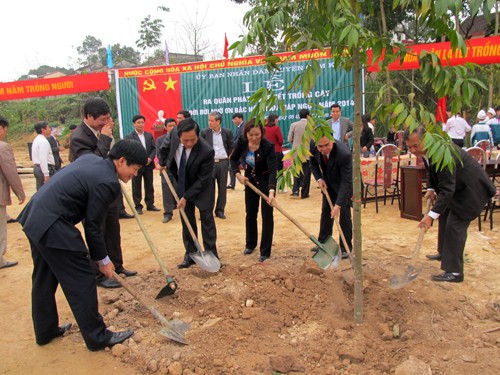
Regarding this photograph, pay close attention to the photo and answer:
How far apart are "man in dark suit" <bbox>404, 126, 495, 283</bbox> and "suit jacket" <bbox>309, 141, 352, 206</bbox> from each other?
2.24ft

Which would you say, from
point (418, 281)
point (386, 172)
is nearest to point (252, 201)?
point (418, 281)

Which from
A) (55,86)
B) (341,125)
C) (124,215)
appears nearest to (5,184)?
(124,215)

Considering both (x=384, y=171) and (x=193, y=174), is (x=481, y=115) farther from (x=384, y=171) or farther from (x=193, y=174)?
(x=193, y=174)

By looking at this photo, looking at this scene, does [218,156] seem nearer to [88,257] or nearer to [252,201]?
[252,201]

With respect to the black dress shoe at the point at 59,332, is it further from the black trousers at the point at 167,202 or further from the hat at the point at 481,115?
the hat at the point at 481,115

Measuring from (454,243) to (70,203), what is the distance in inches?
130

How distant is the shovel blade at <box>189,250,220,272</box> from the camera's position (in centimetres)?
432

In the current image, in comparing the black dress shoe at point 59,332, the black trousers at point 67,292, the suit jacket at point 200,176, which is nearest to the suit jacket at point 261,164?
the suit jacket at point 200,176

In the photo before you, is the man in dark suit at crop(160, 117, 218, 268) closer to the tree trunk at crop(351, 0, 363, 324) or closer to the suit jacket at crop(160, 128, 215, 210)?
the suit jacket at crop(160, 128, 215, 210)

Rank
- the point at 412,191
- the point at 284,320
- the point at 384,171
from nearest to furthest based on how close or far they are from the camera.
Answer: the point at 284,320
the point at 412,191
the point at 384,171

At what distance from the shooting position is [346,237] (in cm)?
470

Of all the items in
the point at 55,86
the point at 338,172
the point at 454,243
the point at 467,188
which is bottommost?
the point at 454,243

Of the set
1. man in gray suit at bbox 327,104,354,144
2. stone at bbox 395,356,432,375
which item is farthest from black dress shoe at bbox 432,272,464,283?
man in gray suit at bbox 327,104,354,144

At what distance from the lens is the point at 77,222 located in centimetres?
301
